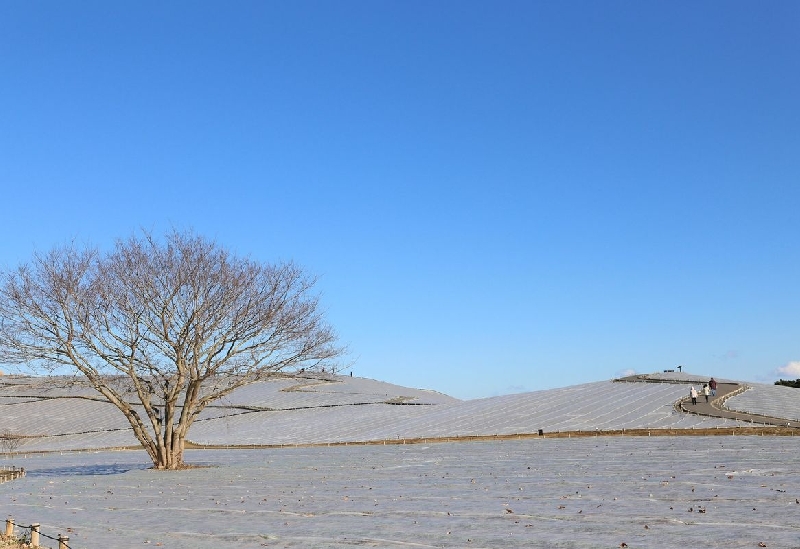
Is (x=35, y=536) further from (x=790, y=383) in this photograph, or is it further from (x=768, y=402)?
(x=790, y=383)

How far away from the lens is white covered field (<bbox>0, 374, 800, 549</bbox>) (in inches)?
734

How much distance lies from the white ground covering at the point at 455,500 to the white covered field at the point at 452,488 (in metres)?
0.07

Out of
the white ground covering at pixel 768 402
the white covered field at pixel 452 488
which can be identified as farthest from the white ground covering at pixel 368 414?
the white covered field at pixel 452 488

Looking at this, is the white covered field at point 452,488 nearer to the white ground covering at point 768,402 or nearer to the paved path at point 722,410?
the white ground covering at point 768,402

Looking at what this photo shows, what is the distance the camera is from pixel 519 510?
2173 centimetres

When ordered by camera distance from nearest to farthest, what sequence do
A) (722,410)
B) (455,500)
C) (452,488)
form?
(455,500) < (452,488) < (722,410)

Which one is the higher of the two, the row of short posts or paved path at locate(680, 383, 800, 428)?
paved path at locate(680, 383, 800, 428)

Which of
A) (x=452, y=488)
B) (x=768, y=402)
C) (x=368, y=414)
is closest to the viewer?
(x=452, y=488)

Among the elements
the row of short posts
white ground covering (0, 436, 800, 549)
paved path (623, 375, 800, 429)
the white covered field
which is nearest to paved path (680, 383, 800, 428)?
paved path (623, 375, 800, 429)

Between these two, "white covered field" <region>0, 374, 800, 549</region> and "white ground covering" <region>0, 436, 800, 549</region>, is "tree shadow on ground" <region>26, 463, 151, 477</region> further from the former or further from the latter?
"white ground covering" <region>0, 436, 800, 549</region>

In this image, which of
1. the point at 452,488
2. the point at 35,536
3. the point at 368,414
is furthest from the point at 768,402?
the point at 35,536

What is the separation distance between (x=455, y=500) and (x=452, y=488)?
10.4ft

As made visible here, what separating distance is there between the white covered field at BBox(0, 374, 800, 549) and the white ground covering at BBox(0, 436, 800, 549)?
0.22 feet

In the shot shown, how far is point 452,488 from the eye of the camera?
27594 mm
